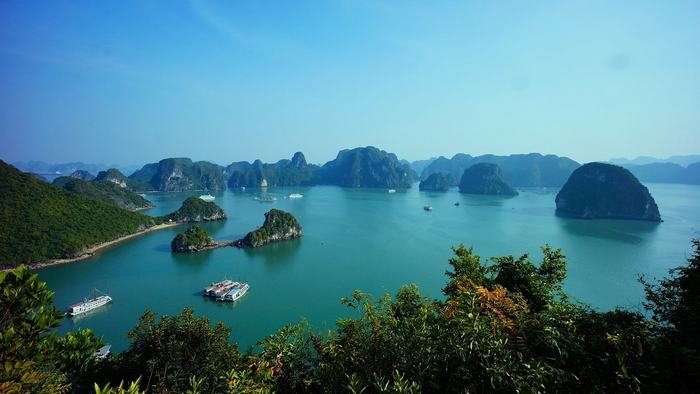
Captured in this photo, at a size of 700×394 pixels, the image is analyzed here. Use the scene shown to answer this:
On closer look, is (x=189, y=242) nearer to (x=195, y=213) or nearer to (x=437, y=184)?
(x=195, y=213)

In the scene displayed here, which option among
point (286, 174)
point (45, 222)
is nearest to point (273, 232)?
point (45, 222)

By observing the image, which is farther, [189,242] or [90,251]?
[189,242]

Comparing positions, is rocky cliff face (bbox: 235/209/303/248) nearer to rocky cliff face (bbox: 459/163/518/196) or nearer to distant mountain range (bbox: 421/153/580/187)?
rocky cliff face (bbox: 459/163/518/196)

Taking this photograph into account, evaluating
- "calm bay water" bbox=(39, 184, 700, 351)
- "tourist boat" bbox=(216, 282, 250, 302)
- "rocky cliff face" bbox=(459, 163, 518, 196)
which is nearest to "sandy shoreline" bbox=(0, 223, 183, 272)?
"calm bay water" bbox=(39, 184, 700, 351)

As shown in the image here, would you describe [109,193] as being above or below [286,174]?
below

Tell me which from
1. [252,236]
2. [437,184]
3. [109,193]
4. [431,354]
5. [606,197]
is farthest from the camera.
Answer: [437,184]

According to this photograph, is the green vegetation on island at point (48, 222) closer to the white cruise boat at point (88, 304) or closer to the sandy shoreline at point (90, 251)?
the sandy shoreline at point (90, 251)

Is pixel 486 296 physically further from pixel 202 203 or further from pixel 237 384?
pixel 202 203
